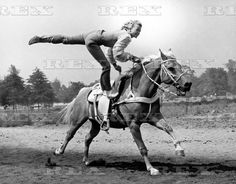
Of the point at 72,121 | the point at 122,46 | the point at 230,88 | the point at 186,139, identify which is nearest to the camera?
the point at 122,46

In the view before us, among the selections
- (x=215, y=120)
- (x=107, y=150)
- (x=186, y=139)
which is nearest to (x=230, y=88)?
(x=215, y=120)

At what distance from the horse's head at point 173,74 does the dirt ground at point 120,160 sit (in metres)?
1.76

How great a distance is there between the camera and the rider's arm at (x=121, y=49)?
24.4 feet

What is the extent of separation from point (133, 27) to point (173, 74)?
1.45 meters

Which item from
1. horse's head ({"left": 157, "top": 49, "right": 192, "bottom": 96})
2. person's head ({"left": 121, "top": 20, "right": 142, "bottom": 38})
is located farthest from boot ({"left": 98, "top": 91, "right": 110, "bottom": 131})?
person's head ({"left": 121, "top": 20, "right": 142, "bottom": 38})

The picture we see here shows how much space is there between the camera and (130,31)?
7832 millimetres

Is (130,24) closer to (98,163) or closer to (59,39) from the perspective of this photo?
(59,39)

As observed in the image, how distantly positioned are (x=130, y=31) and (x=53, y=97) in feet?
60.1

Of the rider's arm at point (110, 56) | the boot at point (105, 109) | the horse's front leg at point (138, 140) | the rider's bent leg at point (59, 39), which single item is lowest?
the horse's front leg at point (138, 140)

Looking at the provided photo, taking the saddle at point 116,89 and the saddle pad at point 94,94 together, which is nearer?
the saddle at point 116,89

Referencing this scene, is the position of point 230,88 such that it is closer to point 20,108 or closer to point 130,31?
point 20,108

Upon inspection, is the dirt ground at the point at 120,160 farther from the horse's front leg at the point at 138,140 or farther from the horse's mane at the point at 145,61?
the horse's mane at the point at 145,61

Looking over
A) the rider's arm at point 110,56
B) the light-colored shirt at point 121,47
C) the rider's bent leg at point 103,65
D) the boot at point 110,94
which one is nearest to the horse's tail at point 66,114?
the rider's bent leg at point 103,65

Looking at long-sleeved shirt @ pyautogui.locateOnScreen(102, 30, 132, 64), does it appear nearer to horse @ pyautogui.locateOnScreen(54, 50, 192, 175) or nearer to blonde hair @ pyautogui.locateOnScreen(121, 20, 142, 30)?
blonde hair @ pyautogui.locateOnScreen(121, 20, 142, 30)
